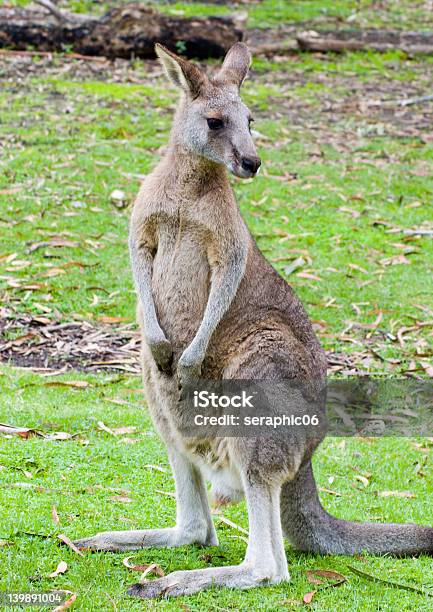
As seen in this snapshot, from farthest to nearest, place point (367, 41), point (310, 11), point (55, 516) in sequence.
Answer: point (310, 11), point (367, 41), point (55, 516)

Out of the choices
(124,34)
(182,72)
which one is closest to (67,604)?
(182,72)

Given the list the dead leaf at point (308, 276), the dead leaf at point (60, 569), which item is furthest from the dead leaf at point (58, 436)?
the dead leaf at point (308, 276)

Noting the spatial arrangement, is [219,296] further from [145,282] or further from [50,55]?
[50,55]

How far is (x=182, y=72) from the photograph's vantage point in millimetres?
3992

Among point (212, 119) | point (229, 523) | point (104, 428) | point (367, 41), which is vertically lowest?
point (104, 428)

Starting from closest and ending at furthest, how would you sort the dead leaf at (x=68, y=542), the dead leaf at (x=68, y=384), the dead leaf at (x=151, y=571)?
the dead leaf at (x=151, y=571) < the dead leaf at (x=68, y=542) < the dead leaf at (x=68, y=384)

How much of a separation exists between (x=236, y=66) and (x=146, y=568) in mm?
2053

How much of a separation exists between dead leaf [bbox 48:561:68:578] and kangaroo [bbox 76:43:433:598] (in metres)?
0.22

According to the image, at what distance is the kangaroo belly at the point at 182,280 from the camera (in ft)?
13.0

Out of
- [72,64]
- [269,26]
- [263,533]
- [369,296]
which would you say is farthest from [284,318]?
[269,26]

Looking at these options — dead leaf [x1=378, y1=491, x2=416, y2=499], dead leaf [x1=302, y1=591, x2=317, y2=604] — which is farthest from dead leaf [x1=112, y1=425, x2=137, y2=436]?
dead leaf [x1=302, y1=591, x2=317, y2=604]

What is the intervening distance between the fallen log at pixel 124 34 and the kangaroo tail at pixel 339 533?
9562 mm

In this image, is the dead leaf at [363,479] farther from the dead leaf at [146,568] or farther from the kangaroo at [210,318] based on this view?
the dead leaf at [146,568]

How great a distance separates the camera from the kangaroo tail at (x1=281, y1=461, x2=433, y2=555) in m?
3.83
